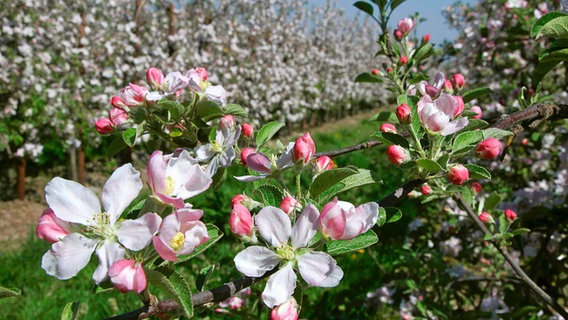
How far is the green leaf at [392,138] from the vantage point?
0.78 meters

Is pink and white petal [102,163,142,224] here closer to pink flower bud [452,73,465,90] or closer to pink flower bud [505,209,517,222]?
pink flower bud [452,73,465,90]

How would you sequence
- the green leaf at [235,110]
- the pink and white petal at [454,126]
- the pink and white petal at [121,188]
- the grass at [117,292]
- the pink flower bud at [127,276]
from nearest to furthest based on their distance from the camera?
the pink flower bud at [127,276] → the pink and white petal at [121,188] → the pink and white petal at [454,126] → the green leaf at [235,110] → the grass at [117,292]

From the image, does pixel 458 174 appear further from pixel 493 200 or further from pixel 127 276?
pixel 493 200

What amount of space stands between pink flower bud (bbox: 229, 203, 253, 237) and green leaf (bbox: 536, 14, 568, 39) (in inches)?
20.0

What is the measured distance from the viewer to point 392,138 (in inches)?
30.8

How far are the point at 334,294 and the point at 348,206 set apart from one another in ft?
7.58

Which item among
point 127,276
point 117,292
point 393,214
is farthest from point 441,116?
point 117,292

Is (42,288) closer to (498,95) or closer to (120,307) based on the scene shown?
(120,307)

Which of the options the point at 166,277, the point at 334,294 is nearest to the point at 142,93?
the point at 166,277

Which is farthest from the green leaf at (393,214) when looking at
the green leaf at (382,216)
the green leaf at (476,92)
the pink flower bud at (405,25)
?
the pink flower bud at (405,25)

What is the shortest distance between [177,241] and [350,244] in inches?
9.2

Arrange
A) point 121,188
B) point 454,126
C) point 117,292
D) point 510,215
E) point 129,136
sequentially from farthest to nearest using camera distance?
1. point 117,292
2. point 510,215
3. point 129,136
4. point 454,126
5. point 121,188

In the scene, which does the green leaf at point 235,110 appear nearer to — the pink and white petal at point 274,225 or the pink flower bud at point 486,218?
the pink and white petal at point 274,225

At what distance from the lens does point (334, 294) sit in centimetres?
280
